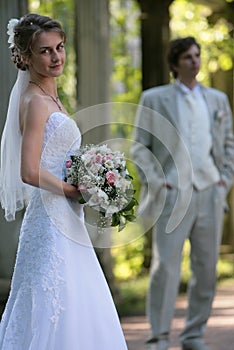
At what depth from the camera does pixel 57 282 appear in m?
4.71

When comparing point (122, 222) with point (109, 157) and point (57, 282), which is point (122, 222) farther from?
point (57, 282)

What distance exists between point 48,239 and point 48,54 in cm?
82

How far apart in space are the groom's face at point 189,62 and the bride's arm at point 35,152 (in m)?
2.50

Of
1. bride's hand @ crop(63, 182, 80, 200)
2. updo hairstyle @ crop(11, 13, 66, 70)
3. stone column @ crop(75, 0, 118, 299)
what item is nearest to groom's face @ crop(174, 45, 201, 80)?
updo hairstyle @ crop(11, 13, 66, 70)

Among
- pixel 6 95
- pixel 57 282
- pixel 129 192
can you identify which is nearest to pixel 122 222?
pixel 129 192

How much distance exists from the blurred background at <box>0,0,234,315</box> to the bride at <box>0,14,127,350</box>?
9.06ft

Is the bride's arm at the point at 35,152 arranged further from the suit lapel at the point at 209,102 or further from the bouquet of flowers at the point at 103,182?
the suit lapel at the point at 209,102

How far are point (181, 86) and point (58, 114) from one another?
8.10 feet

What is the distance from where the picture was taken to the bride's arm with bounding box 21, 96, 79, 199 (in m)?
4.65

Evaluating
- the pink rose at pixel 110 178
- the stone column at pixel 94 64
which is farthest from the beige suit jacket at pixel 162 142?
the stone column at pixel 94 64

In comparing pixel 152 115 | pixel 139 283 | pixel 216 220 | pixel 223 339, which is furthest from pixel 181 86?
pixel 139 283

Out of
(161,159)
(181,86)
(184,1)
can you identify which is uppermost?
(184,1)

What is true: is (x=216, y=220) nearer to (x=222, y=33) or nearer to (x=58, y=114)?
(x=58, y=114)

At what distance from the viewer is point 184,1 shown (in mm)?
13195
